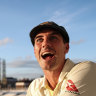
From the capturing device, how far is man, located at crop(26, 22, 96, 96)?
2.27m

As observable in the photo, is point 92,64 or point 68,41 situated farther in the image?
point 68,41

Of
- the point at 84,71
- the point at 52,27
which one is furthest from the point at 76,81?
the point at 52,27

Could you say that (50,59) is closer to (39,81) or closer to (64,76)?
(64,76)

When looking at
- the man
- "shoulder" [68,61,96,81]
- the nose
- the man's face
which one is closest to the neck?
the man

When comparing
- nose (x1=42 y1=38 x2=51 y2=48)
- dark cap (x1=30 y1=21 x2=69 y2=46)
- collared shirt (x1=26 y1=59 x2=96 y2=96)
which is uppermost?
dark cap (x1=30 y1=21 x2=69 y2=46)

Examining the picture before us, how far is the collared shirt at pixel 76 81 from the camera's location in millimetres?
2236

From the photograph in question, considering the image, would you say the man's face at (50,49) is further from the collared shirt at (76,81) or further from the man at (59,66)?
the collared shirt at (76,81)

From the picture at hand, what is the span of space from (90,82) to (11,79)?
76.3m

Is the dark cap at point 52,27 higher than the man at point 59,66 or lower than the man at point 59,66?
higher

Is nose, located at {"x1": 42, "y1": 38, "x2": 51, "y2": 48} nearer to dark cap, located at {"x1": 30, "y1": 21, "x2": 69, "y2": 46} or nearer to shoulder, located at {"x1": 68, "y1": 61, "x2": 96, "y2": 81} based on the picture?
dark cap, located at {"x1": 30, "y1": 21, "x2": 69, "y2": 46}

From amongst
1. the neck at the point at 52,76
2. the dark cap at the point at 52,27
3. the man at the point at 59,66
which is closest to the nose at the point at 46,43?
the man at the point at 59,66

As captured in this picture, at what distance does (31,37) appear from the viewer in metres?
2.78

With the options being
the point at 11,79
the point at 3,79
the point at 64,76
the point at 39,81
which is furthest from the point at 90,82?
the point at 11,79

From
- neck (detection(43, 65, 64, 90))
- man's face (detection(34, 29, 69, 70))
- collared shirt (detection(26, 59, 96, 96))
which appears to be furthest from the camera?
neck (detection(43, 65, 64, 90))
